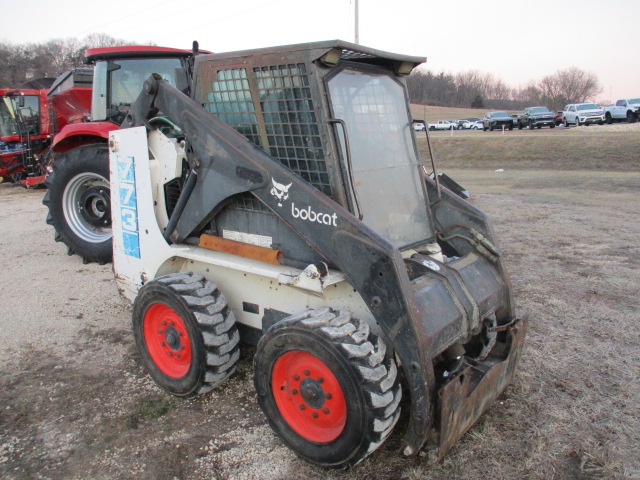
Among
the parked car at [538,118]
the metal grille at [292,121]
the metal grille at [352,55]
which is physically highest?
the parked car at [538,118]

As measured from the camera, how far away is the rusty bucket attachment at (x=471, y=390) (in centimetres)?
251

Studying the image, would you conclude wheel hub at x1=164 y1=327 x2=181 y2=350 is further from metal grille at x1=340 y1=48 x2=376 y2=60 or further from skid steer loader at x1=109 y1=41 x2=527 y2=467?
metal grille at x1=340 y1=48 x2=376 y2=60

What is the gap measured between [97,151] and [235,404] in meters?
3.95

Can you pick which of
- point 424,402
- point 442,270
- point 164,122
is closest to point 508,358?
point 442,270

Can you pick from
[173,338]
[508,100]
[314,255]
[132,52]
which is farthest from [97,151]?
[508,100]

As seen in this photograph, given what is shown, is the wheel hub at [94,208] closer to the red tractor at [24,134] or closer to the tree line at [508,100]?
the red tractor at [24,134]

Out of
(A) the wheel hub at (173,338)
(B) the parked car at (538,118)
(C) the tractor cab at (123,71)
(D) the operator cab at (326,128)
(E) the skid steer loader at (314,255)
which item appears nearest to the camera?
(E) the skid steer loader at (314,255)

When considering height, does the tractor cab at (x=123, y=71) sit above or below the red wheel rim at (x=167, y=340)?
above

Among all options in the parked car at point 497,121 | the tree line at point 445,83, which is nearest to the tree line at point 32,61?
the tree line at point 445,83

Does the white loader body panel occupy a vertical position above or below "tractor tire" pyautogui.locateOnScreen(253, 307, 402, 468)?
above

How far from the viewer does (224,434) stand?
3.00 m

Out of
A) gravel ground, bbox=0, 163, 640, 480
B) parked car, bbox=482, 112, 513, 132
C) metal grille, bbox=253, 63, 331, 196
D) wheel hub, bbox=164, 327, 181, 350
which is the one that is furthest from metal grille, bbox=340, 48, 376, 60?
parked car, bbox=482, 112, 513, 132

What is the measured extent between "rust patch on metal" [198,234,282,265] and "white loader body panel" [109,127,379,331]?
0.04m

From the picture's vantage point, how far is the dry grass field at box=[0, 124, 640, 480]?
8.92 ft
